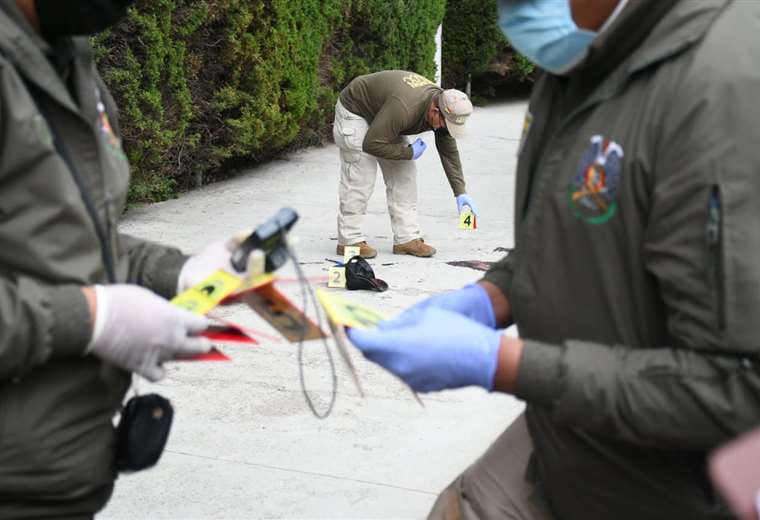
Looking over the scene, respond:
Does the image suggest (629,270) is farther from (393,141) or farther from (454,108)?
(393,141)

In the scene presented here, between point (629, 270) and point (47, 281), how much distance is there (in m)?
1.02

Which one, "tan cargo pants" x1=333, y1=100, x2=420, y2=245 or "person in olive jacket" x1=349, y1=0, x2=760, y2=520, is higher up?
"person in olive jacket" x1=349, y1=0, x2=760, y2=520

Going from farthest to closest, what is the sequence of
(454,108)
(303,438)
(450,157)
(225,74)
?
(225,74), (450,157), (454,108), (303,438)

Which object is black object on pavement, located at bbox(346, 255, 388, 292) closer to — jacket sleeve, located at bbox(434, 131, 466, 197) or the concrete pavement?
the concrete pavement

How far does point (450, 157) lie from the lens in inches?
321

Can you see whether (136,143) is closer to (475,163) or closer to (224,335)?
(475,163)

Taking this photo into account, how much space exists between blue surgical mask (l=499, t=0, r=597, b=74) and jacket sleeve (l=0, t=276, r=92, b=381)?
0.97 metres

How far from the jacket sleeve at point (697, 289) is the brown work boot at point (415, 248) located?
5950mm

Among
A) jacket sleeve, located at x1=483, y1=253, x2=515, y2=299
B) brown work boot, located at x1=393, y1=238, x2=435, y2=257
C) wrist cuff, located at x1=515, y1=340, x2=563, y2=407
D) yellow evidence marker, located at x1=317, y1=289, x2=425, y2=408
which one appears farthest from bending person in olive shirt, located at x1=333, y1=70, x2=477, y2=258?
wrist cuff, located at x1=515, y1=340, x2=563, y2=407

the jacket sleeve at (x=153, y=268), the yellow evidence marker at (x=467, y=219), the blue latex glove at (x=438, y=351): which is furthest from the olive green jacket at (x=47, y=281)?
the yellow evidence marker at (x=467, y=219)

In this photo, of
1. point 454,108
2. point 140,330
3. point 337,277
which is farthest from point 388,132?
point 140,330

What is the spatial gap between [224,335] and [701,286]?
956 mm

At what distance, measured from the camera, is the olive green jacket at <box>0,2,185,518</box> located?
1.77m

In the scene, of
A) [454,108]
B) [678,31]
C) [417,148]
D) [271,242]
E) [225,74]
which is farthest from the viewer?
[225,74]
